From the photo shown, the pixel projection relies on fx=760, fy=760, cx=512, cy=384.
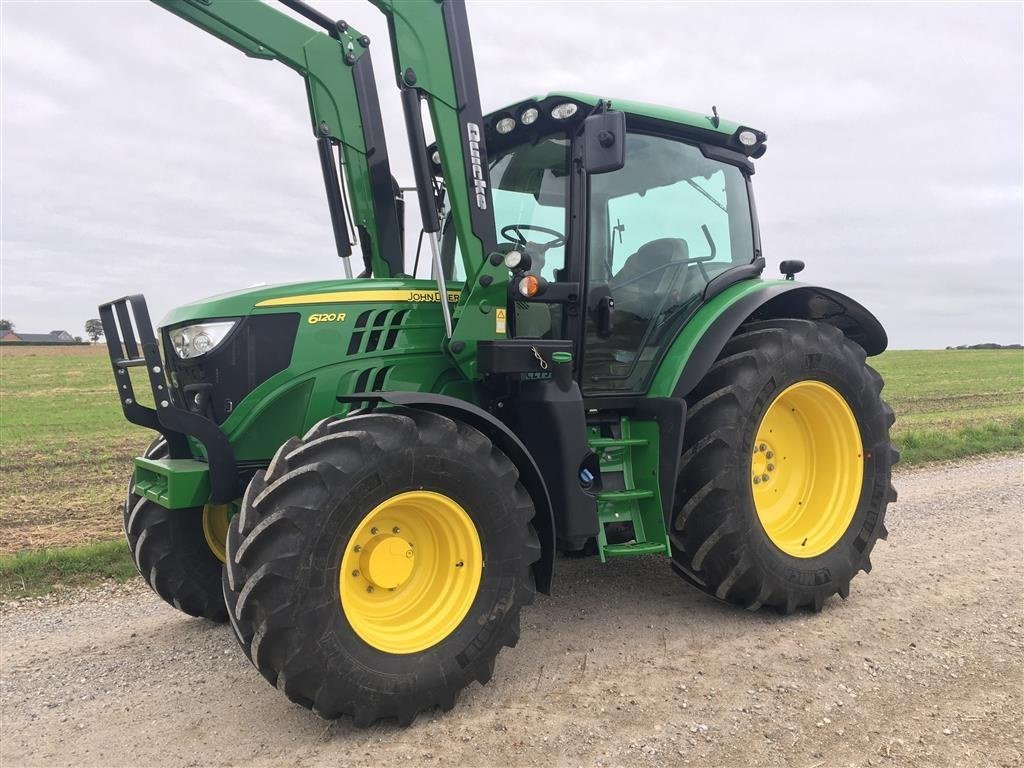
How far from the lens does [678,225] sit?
4.33 m

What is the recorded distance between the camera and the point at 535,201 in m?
4.07

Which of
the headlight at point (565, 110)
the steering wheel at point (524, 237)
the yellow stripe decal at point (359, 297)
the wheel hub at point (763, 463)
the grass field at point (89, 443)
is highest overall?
the headlight at point (565, 110)

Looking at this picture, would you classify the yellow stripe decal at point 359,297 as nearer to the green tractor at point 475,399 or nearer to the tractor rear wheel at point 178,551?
the green tractor at point 475,399

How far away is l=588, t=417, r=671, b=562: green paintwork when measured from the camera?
3.71 meters

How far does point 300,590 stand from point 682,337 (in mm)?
2375

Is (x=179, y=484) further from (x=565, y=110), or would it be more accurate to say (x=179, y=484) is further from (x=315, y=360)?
(x=565, y=110)

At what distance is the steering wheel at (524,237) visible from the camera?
3982 mm

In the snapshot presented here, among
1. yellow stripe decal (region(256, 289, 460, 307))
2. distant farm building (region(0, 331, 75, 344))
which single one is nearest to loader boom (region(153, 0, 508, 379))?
yellow stripe decal (region(256, 289, 460, 307))

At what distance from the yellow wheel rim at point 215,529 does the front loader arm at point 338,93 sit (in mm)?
1526

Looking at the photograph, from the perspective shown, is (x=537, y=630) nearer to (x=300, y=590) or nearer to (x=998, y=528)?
(x=300, y=590)

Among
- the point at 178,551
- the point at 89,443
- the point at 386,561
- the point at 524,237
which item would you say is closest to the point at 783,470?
the point at 524,237

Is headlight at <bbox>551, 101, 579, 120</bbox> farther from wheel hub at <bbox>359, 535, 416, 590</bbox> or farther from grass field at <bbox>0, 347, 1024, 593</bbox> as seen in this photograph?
grass field at <bbox>0, 347, 1024, 593</bbox>

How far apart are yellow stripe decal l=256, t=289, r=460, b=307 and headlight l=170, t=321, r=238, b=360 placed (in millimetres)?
187

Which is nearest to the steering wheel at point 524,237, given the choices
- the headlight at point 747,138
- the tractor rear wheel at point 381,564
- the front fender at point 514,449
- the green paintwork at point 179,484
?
the front fender at point 514,449
